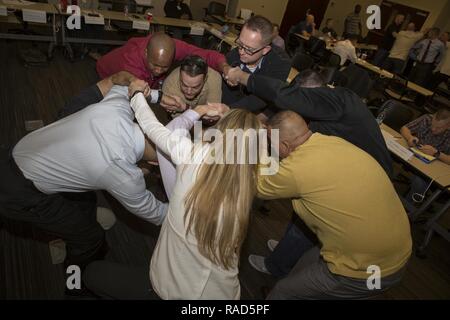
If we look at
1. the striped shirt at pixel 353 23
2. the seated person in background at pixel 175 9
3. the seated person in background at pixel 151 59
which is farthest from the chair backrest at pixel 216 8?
the seated person in background at pixel 151 59

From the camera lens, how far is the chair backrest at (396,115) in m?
3.59

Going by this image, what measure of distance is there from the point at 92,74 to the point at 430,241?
506 centimetres

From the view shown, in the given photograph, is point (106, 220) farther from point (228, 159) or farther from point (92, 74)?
point (92, 74)

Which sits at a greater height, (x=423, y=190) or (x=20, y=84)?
(x=423, y=190)

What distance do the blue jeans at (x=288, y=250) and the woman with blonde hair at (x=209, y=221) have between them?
0.93m

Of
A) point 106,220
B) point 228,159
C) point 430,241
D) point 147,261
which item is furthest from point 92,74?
point 430,241

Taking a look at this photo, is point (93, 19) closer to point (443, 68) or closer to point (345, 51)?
point (345, 51)

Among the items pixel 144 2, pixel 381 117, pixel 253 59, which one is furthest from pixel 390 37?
pixel 253 59

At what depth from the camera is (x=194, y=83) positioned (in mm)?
1956

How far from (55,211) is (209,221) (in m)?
0.92

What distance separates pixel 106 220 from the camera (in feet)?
7.57

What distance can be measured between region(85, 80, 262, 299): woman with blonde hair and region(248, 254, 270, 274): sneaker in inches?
47.3

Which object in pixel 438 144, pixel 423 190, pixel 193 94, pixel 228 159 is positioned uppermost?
pixel 228 159

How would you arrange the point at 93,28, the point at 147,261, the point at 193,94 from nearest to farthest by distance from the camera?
1. the point at 193,94
2. the point at 147,261
3. the point at 93,28
